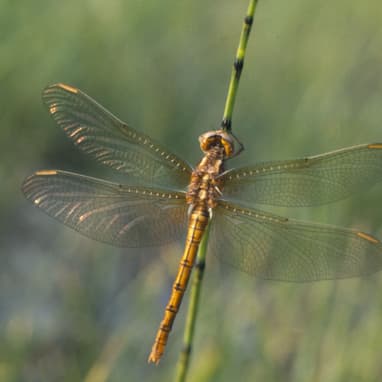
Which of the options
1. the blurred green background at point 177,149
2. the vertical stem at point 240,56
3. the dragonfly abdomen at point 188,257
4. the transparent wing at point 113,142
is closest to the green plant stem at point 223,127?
the vertical stem at point 240,56

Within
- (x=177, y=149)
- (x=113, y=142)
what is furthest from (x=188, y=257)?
(x=177, y=149)

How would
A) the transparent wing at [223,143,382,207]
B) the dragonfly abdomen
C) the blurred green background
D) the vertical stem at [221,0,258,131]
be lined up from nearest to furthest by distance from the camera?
the vertical stem at [221,0,258,131] < the transparent wing at [223,143,382,207] < the dragonfly abdomen < the blurred green background

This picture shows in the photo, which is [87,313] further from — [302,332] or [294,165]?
[294,165]

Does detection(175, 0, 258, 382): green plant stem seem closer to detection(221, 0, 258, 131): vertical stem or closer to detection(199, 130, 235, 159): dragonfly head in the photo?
detection(221, 0, 258, 131): vertical stem

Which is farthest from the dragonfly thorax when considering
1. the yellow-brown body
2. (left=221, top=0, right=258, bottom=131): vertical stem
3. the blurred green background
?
the blurred green background

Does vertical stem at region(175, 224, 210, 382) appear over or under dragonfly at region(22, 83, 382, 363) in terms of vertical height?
under

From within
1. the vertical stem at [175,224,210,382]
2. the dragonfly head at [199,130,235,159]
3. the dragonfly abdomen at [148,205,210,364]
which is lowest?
the vertical stem at [175,224,210,382]

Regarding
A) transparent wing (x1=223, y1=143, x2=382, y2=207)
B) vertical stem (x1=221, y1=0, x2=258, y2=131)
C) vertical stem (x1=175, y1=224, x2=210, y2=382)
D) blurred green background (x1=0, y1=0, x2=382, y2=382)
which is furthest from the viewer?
blurred green background (x1=0, y1=0, x2=382, y2=382)

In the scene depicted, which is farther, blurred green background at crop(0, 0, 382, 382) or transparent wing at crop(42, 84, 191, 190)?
blurred green background at crop(0, 0, 382, 382)

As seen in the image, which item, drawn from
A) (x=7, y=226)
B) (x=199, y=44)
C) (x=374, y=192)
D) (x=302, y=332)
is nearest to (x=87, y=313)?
(x=302, y=332)
